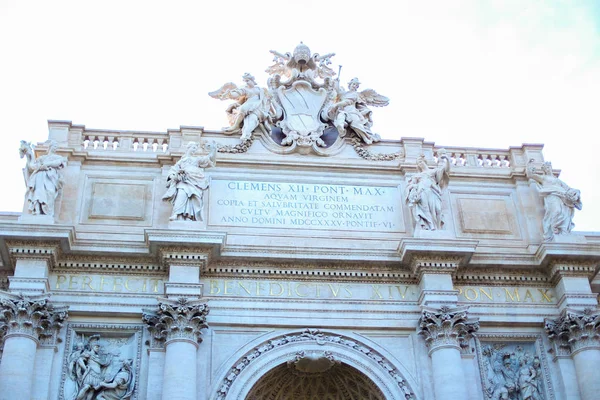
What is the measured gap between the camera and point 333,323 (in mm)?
20000

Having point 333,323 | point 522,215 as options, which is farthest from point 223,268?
point 522,215

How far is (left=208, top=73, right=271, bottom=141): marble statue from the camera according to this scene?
22719 mm

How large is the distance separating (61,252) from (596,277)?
12170mm

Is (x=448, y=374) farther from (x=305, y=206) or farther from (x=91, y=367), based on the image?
(x=91, y=367)

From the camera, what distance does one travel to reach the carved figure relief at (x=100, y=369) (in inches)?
739

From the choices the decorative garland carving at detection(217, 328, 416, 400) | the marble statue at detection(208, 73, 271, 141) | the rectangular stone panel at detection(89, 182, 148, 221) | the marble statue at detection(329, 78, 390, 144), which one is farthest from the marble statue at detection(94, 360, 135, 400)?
the marble statue at detection(329, 78, 390, 144)

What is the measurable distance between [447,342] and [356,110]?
22.1 ft

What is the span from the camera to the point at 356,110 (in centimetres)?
2341

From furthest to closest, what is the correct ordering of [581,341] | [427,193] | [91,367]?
[427,193] → [581,341] → [91,367]

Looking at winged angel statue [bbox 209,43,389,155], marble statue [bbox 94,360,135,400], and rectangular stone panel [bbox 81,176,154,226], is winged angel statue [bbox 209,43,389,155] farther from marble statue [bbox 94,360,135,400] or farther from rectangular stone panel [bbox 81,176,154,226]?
marble statue [bbox 94,360,135,400]

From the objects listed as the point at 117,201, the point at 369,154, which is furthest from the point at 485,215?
the point at 117,201

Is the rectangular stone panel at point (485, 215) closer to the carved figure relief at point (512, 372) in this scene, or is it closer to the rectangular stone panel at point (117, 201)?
the carved figure relief at point (512, 372)

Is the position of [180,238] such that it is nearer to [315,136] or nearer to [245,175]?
[245,175]

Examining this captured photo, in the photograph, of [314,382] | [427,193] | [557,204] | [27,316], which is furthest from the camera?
[557,204]
